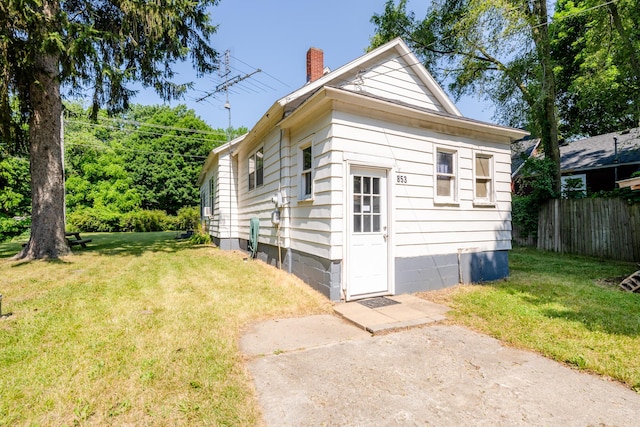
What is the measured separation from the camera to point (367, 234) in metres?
5.70

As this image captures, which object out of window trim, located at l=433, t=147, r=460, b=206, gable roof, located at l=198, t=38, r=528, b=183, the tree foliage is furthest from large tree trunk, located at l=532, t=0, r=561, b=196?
the tree foliage

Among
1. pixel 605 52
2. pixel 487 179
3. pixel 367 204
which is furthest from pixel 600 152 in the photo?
pixel 367 204

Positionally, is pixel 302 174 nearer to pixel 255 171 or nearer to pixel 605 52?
pixel 255 171

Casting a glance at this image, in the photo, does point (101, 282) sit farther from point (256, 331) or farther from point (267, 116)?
point (267, 116)

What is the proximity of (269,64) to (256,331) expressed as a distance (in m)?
14.4

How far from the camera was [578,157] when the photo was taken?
18719 mm

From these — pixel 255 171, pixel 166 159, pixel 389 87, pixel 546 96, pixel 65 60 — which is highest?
pixel 166 159

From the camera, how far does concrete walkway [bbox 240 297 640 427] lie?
2381 mm

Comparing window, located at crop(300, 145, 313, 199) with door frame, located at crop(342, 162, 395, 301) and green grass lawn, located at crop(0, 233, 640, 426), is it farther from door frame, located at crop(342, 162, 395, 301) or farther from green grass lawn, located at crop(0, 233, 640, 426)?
green grass lawn, located at crop(0, 233, 640, 426)

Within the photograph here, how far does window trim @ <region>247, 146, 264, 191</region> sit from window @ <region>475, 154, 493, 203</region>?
5439mm

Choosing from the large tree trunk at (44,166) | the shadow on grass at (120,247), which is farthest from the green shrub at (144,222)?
the large tree trunk at (44,166)

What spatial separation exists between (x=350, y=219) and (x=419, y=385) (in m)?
3.02

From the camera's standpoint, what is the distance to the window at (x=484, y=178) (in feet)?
23.6

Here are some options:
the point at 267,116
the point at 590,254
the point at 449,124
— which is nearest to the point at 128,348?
the point at 267,116
